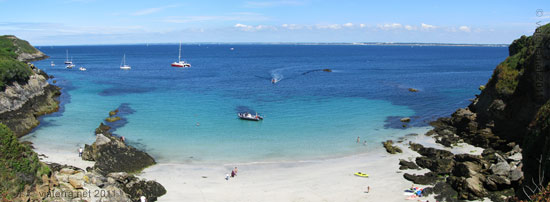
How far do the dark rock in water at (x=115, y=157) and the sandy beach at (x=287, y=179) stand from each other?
0.96 meters

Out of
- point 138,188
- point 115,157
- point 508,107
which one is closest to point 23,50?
point 115,157

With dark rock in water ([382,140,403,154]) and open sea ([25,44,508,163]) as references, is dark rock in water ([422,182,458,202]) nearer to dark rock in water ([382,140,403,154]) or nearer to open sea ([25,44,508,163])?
dark rock in water ([382,140,403,154])

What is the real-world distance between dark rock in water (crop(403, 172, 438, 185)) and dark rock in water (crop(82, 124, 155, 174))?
78.0ft

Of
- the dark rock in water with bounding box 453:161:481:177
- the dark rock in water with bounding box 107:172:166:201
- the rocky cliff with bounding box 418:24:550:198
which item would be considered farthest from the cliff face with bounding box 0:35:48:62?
the dark rock in water with bounding box 453:161:481:177

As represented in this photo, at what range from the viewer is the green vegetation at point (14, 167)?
2109 cm

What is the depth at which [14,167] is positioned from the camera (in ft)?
72.5

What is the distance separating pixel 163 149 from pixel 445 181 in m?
28.4

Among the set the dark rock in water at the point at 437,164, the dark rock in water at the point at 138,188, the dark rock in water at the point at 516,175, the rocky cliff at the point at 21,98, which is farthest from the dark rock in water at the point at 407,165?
the rocky cliff at the point at 21,98

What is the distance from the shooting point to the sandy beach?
3069 cm

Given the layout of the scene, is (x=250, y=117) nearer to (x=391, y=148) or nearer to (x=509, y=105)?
(x=391, y=148)

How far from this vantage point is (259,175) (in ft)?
118

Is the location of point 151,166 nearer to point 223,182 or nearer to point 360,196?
point 223,182

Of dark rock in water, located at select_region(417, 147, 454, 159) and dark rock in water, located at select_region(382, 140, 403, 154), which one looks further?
dark rock in water, located at select_region(382, 140, 403, 154)

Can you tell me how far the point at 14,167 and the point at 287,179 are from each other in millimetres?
20383
